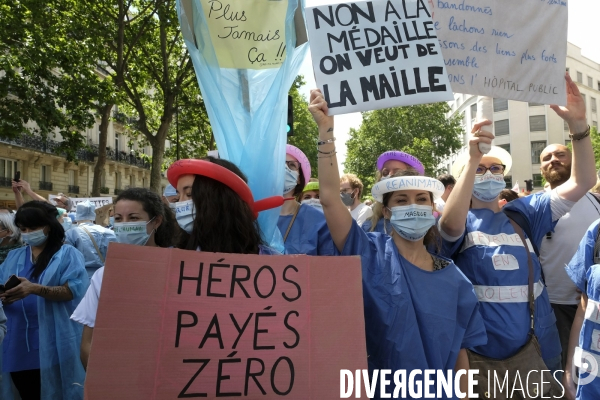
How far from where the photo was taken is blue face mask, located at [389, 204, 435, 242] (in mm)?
2877

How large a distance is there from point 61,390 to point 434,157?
43.9 metres

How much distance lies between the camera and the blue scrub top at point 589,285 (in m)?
2.53

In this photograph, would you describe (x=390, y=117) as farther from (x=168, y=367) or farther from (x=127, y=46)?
(x=168, y=367)

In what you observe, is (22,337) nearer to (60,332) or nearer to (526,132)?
(60,332)

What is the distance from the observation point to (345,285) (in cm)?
206

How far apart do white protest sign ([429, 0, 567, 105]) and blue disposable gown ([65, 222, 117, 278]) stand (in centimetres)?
375

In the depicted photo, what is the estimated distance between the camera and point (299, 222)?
341 centimetres

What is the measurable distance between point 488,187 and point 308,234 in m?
1.17

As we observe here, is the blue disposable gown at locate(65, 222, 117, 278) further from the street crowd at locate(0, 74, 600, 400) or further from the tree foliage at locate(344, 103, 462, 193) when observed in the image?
the tree foliage at locate(344, 103, 462, 193)

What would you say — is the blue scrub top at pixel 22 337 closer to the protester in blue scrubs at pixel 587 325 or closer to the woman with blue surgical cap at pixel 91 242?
the woman with blue surgical cap at pixel 91 242

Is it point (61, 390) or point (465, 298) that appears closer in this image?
point (465, 298)

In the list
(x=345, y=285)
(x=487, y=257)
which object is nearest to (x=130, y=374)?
(x=345, y=285)

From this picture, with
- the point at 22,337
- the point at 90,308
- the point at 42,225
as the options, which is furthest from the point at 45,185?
the point at 90,308

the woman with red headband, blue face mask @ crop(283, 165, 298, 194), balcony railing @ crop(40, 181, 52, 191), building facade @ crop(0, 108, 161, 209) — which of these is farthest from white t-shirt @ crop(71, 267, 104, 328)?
balcony railing @ crop(40, 181, 52, 191)
